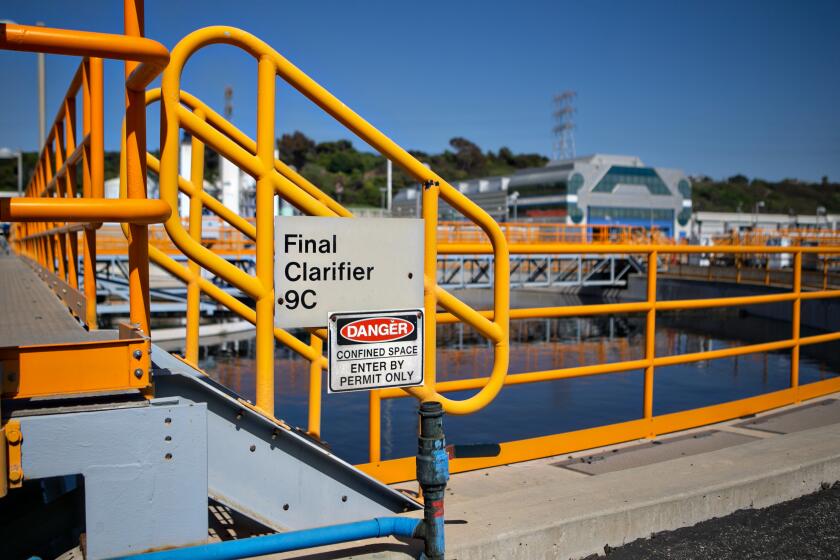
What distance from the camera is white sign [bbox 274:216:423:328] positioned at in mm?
2682

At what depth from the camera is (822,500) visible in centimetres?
392

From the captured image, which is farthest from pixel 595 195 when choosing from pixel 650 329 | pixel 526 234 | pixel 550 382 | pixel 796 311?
pixel 650 329

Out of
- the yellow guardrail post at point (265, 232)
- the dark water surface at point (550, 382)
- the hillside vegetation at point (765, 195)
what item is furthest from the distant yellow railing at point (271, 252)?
the hillside vegetation at point (765, 195)

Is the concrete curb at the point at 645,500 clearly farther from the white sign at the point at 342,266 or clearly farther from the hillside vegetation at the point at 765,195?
the hillside vegetation at the point at 765,195

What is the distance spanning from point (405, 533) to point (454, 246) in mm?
1480

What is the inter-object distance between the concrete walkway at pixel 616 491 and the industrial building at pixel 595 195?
6138cm

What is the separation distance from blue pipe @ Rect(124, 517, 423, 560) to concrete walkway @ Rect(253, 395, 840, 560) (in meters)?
0.13

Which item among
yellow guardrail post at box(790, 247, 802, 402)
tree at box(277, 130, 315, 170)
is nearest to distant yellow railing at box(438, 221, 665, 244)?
yellow guardrail post at box(790, 247, 802, 402)

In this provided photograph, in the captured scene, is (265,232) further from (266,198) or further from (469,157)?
(469,157)

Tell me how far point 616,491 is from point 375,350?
1497mm

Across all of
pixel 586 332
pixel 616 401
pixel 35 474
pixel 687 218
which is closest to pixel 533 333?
pixel 586 332

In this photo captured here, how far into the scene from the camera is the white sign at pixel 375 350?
2.69 m

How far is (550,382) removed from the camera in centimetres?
1255

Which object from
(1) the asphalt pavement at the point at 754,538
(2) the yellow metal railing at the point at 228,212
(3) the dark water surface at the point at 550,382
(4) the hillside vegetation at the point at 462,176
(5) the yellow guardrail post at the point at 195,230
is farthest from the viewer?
(4) the hillside vegetation at the point at 462,176
